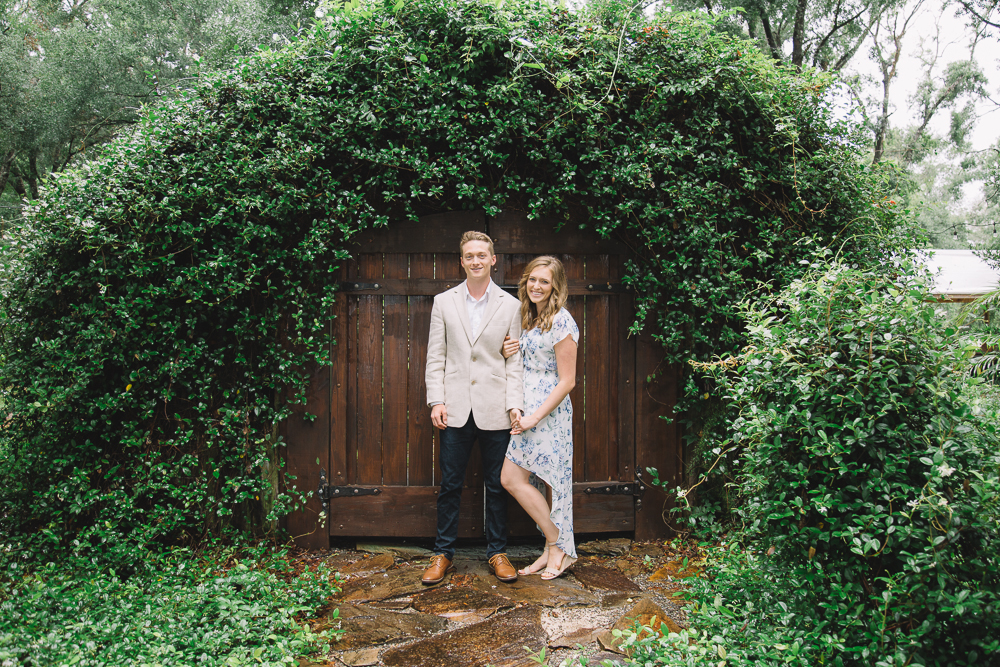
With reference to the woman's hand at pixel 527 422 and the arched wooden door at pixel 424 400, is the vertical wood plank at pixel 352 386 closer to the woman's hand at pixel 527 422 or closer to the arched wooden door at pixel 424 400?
the arched wooden door at pixel 424 400

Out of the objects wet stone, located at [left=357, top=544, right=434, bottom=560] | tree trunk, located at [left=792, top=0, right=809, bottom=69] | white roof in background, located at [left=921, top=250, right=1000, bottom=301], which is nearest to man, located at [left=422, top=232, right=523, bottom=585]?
wet stone, located at [left=357, top=544, right=434, bottom=560]

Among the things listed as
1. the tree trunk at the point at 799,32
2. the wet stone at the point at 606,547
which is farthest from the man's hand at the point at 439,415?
the tree trunk at the point at 799,32

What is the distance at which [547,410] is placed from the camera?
11.1 ft

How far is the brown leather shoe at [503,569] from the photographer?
3.46 m

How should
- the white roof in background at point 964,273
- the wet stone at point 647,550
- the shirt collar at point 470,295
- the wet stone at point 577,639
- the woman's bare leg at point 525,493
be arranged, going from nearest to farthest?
the wet stone at point 577,639, the woman's bare leg at point 525,493, the shirt collar at point 470,295, the wet stone at point 647,550, the white roof in background at point 964,273

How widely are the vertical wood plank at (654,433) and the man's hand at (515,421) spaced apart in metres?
1.12

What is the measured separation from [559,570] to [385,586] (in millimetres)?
1062

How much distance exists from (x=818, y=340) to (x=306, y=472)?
3.27 meters

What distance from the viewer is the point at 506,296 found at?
140 inches

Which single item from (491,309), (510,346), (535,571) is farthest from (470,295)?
(535,571)

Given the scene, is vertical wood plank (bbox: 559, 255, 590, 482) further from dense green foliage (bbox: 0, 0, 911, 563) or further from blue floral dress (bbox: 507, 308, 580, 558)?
blue floral dress (bbox: 507, 308, 580, 558)

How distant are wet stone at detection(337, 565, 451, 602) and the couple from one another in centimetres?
12

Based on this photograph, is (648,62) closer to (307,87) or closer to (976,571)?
(307,87)

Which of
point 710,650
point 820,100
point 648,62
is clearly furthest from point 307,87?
point 710,650
